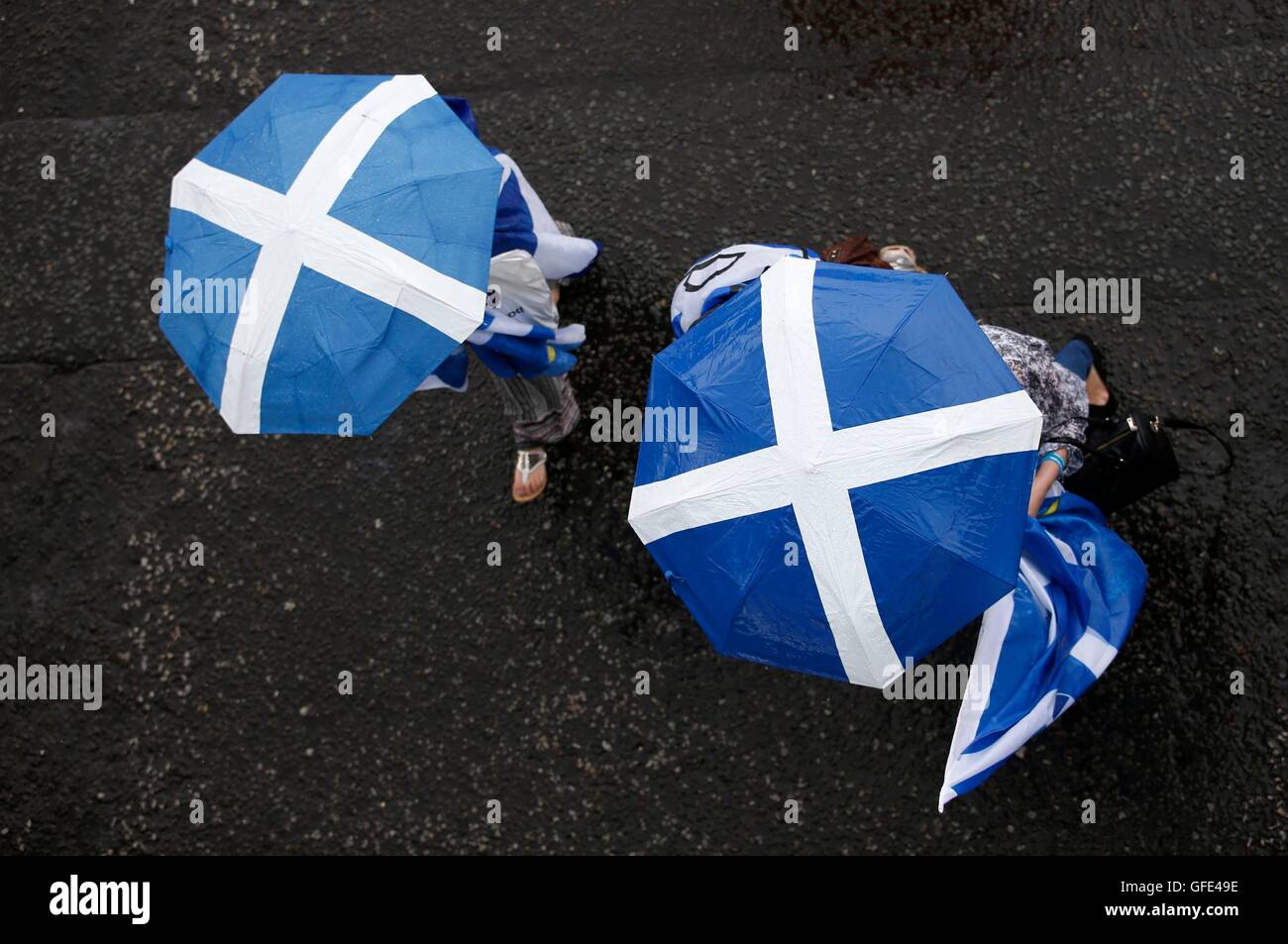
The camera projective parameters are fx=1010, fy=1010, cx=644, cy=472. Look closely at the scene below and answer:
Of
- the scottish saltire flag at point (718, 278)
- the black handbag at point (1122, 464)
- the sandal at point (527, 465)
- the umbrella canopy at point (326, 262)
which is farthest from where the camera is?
the sandal at point (527, 465)

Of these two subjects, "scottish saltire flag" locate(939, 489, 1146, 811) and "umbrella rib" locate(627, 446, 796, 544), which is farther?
"scottish saltire flag" locate(939, 489, 1146, 811)

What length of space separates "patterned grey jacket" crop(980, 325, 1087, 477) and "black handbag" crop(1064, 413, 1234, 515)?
15 centimetres

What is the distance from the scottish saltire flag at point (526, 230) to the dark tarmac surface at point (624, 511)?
0.53 m

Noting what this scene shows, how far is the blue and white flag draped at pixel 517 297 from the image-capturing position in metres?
2.81

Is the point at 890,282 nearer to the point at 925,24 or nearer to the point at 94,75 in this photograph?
the point at 925,24

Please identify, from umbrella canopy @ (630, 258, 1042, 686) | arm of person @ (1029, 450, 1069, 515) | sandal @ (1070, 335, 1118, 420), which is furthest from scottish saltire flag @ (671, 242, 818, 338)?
sandal @ (1070, 335, 1118, 420)

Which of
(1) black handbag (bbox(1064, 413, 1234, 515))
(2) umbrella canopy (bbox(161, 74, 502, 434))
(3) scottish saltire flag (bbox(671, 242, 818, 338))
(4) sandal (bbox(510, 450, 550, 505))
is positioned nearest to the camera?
(2) umbrella canopy (bbox(161, 74, 502, 434))

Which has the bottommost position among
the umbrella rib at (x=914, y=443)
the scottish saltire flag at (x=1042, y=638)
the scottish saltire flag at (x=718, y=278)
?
the scottish saltire flag at (x=1042, y=638)

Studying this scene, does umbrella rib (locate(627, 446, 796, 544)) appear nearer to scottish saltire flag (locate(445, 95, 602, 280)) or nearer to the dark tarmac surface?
scottish saltire flag (locate(445, 95, 602, 280))

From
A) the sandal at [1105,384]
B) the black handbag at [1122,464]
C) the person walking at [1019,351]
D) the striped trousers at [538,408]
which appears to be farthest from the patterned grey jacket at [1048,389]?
the striped trousers at [538,408]

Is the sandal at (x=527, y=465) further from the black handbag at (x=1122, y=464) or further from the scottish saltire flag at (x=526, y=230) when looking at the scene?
the black handbag at (x=1122, y=464)

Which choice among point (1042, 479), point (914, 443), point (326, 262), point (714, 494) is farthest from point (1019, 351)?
point (326, 262)

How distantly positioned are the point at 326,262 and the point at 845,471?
50.3 inches

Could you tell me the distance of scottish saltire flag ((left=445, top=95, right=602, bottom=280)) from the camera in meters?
2.81
